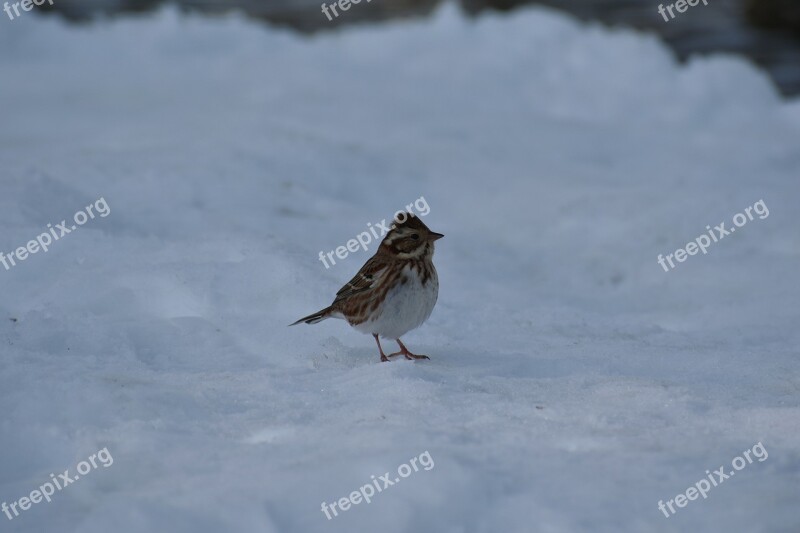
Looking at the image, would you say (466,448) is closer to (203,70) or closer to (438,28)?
(203,70)

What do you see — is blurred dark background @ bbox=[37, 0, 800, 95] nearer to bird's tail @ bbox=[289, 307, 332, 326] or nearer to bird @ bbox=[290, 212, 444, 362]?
bird @ bbox=[290, 212, 444, 362]

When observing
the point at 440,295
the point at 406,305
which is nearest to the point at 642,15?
the point at 440,295

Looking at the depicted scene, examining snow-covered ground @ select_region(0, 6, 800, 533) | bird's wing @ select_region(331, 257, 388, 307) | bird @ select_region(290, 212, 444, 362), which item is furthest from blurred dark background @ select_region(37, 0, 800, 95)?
bird's wing @ select_region(331, 257, 388, 307)

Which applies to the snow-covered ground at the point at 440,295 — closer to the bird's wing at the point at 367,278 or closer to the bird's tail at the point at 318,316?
the bird's tail at the point at 318,316

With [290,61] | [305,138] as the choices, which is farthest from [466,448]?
[290,61]

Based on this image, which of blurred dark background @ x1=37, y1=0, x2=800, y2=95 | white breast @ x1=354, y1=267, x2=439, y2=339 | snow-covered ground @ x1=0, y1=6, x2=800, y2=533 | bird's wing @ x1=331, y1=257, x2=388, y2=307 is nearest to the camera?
snow-covered ground @ x1=0, y1=6, x2=800, y2=533
